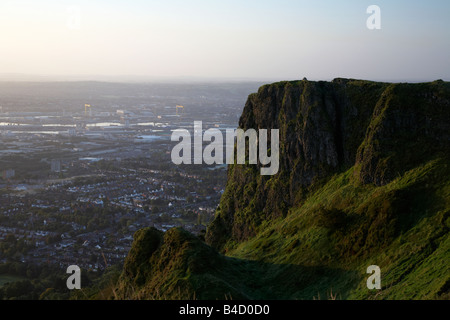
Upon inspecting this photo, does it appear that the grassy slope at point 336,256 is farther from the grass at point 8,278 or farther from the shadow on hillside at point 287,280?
the grass at point 8,278

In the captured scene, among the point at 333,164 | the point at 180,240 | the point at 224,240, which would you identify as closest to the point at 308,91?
the point at 333,164

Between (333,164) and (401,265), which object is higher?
(333,164)

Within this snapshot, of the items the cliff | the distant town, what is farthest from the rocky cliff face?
the distant town

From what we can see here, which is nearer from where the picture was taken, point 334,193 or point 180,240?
point 180,240

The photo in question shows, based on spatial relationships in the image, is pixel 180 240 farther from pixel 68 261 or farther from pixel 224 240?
pixel 68 261

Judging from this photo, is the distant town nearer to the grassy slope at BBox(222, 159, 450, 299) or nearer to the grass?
the grass

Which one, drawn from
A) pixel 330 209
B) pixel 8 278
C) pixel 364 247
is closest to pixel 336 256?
pixel 364 247

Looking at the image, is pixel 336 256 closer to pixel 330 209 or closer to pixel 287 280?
pixel 287 280
